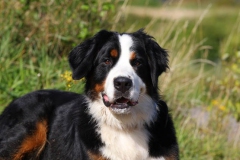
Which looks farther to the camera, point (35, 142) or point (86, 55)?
point (35, 142)

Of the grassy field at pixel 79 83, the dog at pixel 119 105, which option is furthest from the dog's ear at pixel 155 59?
the grassy field at pixel 79 83

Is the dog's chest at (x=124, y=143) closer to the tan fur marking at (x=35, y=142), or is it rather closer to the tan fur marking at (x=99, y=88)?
the tan fur marking at (x=99, y=88)

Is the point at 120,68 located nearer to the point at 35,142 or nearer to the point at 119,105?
the point at 119,105

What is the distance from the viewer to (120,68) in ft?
15.0

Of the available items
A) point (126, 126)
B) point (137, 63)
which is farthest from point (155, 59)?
point (126, 126)

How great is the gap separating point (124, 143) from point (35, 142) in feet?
3.55

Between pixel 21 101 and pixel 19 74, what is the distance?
58.9 inches

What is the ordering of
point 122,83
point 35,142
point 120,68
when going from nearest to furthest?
point 122,83, point 120,68, point 35,142

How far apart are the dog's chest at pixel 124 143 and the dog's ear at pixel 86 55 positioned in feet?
1.79

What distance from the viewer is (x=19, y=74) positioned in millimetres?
7254

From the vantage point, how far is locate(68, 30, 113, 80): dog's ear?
4855 millimetres

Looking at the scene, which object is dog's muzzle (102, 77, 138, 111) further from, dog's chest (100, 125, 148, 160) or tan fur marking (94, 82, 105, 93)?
dog's chest (100, 125, 148, 160)

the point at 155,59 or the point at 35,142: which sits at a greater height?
the point at 155,59

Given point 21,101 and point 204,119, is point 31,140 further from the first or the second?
point 204,119
